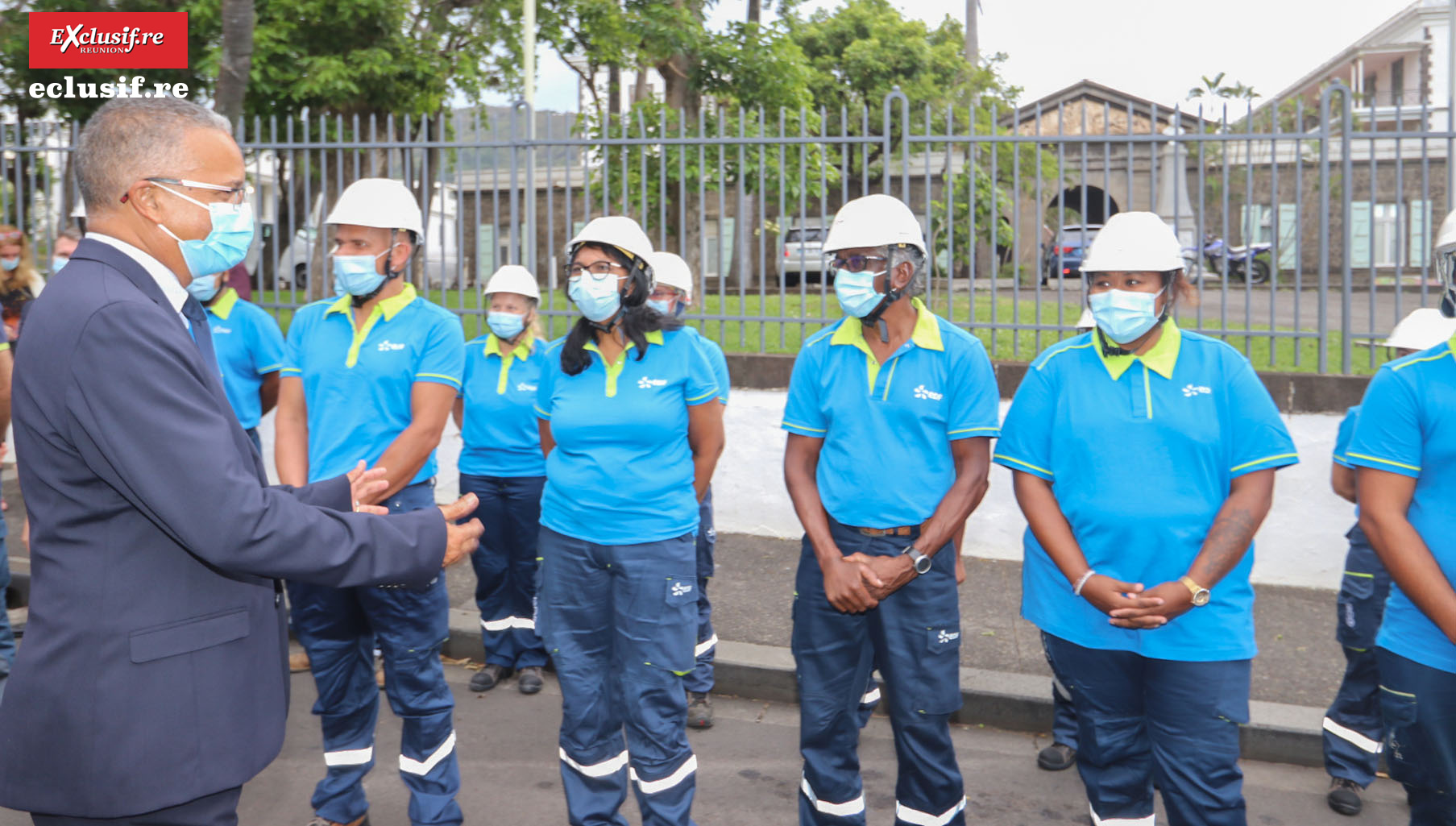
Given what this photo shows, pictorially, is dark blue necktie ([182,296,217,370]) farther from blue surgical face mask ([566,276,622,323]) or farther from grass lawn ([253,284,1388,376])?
grass lawn ([253,284,1388,376])

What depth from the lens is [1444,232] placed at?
310 cm

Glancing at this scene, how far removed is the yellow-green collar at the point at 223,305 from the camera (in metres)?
5.56

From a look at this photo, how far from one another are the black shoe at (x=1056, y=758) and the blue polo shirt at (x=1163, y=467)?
165 centimetres

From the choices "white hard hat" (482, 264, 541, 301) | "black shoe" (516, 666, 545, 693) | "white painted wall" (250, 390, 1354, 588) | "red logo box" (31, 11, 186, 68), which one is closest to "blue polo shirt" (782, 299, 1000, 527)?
"black shoe" (516, 666, 545, 693)

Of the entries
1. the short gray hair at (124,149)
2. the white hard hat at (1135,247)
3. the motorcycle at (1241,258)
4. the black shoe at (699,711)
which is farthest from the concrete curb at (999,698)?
the short gray hair at (124,149)

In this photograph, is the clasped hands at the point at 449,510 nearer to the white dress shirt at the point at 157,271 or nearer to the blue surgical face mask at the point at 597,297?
the white dress shirt at the point at 157,271

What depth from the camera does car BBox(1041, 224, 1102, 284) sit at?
7230mm

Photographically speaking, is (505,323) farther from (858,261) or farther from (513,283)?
(858,261)

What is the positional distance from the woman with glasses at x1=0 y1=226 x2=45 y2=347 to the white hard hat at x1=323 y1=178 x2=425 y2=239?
3.25 metres

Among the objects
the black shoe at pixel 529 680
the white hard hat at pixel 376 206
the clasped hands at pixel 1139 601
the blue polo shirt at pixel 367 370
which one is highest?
the white hard hat at pixel 376 206

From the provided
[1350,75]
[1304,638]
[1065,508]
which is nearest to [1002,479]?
[1304,638]

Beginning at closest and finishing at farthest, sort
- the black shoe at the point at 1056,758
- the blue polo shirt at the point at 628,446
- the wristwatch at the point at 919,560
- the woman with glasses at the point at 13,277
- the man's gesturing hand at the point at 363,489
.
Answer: the man's gesturing hand at the point at 363,489, the wristwatch at the point at 919,560, the blue polo shirt at the point at 628,446, the black shoe at the point at 1056,758, the woman with glasses at the point at 13,277

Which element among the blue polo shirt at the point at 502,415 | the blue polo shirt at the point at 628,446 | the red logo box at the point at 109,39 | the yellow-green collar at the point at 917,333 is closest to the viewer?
the yellow-green collar at the point at 917,333

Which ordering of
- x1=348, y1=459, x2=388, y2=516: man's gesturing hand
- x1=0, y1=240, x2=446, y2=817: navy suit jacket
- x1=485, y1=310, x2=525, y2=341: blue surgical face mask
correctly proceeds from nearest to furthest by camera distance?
x1=0, y1=240, x2=446, y2=817: navy suit jacket
x1=348, y1=459, x2=388, y2=516: man's gesturing hand
x1=485, y1=310, x2=525, y2=341: blue surgical face mask
